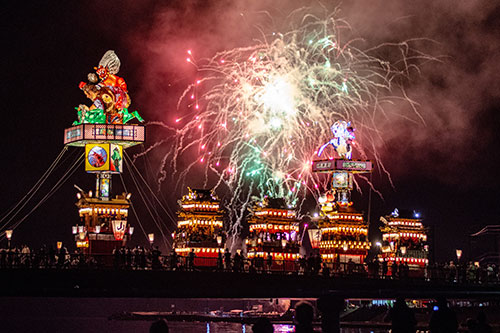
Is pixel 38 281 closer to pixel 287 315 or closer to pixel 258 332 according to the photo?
pixel 258 332

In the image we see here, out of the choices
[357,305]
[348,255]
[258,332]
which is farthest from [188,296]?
[357,305]

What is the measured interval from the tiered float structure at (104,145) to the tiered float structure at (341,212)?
25.3 m

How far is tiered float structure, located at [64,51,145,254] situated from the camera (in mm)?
79188

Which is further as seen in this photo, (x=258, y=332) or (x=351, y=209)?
(x=351, y=209)

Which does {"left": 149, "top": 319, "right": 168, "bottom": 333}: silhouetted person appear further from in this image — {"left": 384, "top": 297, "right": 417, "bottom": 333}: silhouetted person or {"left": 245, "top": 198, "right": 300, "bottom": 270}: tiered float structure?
{"left": 245, "top": 198, "right": 300, "bottom": 270}: tiered float structure

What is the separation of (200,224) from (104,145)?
40.3 feet

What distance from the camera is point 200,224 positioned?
86.0 m

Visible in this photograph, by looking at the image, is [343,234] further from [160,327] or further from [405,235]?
[160,327]

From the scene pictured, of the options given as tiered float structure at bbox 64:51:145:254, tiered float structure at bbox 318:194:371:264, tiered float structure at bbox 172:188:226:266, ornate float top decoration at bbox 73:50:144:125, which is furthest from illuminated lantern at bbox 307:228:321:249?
ornate float top decoration at bbox 73:50:144:125

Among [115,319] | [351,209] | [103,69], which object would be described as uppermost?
[103,69]

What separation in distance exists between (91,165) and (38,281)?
31.4 metres

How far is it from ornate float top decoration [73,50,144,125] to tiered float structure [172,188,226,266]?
985 centimetres

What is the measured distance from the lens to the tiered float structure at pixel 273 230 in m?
90.4

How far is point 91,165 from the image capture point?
80.8 meters
